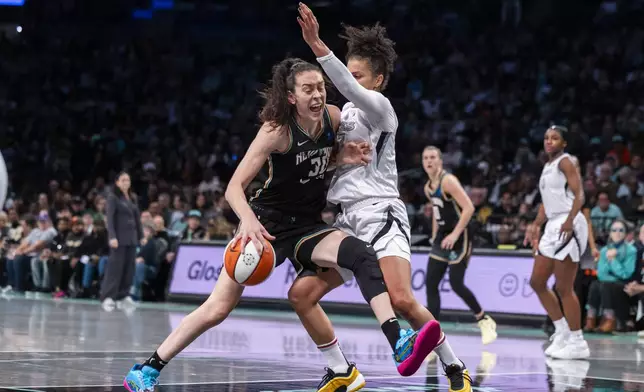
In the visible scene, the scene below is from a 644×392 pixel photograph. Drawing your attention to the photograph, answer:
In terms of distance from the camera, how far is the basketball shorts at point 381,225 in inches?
276

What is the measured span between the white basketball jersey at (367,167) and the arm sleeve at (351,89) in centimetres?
19

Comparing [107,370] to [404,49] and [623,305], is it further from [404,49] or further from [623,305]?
[404,49]

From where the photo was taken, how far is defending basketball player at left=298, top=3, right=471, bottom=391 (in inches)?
271

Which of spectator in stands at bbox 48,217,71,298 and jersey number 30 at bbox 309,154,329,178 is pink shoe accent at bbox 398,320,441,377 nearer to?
jersey number 30 at bbox 309,154,329,178

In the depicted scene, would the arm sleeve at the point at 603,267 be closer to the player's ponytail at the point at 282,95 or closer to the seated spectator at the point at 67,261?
the player's ponytail at the point at 282,95

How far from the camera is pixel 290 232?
711 centimetres

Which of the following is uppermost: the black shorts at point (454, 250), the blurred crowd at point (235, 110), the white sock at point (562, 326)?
the blurred crowd at point (235, 110)

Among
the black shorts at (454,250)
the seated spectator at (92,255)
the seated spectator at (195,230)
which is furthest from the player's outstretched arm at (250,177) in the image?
the seated spectator at (92,255)

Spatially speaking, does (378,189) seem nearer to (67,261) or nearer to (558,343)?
(558,343)

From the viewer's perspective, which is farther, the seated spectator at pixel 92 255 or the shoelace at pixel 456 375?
the seated spectator at pixel 92 255

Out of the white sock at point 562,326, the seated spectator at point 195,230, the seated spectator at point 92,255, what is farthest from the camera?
the seated spectator at point 92,255

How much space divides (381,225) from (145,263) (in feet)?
44.9

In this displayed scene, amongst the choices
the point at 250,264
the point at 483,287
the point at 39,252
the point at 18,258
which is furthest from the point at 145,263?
the point at 250,264

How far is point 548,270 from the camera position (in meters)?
11.6
